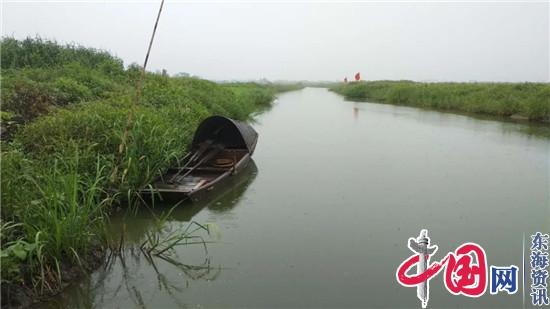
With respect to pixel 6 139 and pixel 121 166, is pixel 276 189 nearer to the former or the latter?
pixel 121 166

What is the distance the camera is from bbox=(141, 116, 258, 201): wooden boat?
5184mm

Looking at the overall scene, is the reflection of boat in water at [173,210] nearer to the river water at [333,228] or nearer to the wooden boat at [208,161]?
the river water at [333,228]

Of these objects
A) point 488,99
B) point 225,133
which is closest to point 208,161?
point 225,133

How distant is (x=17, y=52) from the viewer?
9.66m

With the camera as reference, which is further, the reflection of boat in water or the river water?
the reflection of boat in water

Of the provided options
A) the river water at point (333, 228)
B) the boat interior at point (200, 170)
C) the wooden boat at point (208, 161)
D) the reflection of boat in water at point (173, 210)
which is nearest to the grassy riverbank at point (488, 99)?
the river water at point (333, 228)

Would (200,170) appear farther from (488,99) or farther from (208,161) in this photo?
(488,99)

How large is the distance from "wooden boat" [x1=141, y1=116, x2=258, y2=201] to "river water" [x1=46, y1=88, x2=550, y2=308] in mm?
261

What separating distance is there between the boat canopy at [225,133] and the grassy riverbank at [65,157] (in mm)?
252

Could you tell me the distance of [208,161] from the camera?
7.00 meters

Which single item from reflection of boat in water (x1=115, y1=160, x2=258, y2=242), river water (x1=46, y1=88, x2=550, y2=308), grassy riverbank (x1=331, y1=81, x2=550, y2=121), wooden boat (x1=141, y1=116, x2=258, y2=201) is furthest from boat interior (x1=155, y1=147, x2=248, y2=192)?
grassy riverbank (x1=331, y1=81, x2=550, y2=121)

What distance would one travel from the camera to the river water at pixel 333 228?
3.34 meters

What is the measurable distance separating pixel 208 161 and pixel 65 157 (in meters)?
2.70

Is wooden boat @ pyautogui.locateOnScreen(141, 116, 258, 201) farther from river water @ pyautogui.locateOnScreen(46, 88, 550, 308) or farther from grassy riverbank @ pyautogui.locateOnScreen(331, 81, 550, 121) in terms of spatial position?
grassy riverbank @ pyautogui.locateOnScreen(331, 81, 550, 121)
